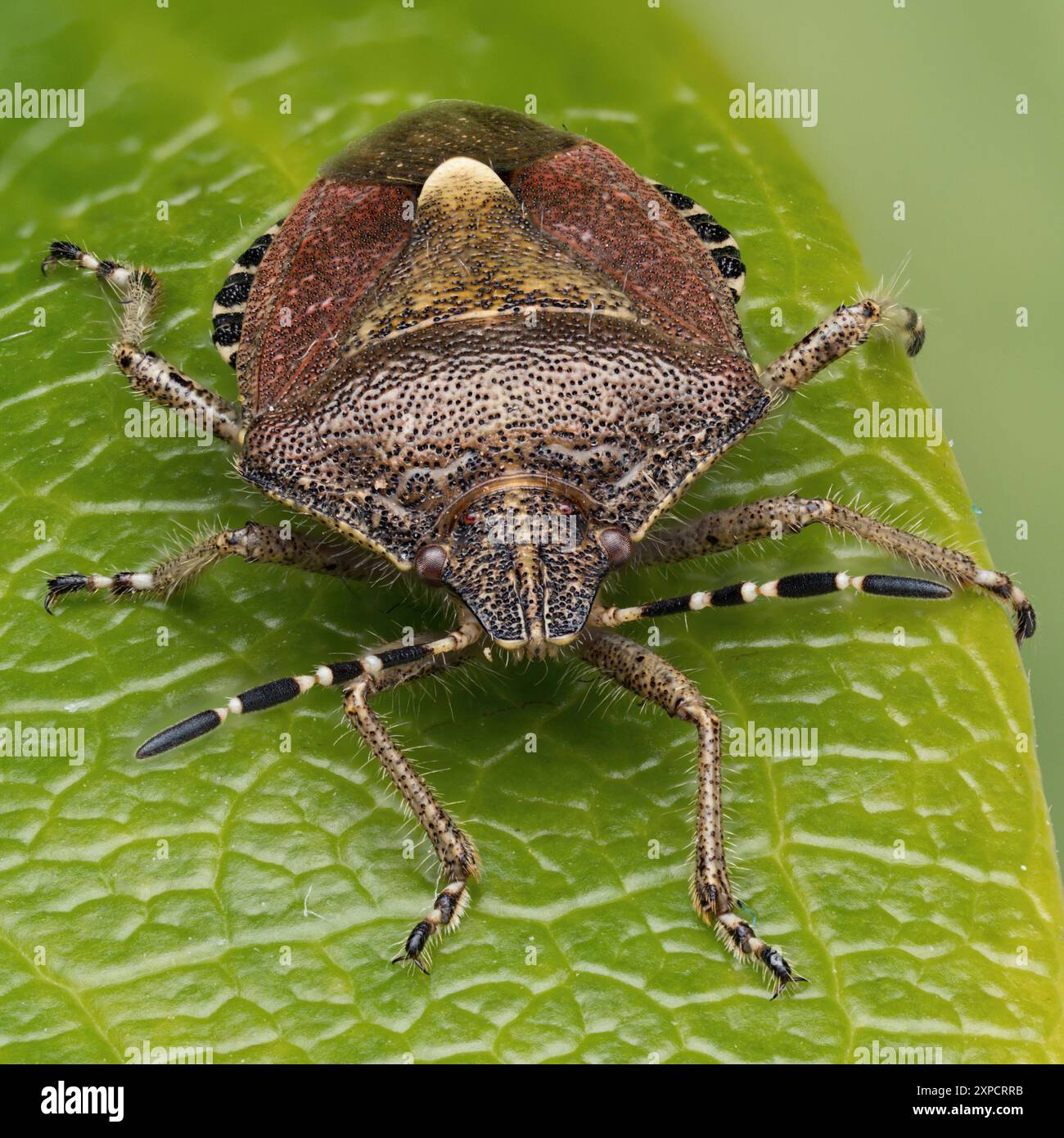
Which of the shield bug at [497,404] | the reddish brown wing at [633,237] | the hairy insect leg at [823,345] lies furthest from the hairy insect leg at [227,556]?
the hairy insect leg at [823,345]

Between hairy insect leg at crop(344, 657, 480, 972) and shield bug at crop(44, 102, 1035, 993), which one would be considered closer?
hairy insect leg at crop(344, 657, 480, 972)

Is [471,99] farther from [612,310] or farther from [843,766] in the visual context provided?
[843,766]

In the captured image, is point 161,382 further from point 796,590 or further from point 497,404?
point 796,590

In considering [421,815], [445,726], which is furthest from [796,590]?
[421,815]

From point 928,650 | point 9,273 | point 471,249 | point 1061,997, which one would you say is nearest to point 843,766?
point 928,650

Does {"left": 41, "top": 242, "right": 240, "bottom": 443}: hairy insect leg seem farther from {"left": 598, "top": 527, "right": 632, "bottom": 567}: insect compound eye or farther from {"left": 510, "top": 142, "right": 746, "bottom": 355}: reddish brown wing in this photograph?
{"left": 598, "top": 527, "right": 632, "bottom": 567}: insect compound eye

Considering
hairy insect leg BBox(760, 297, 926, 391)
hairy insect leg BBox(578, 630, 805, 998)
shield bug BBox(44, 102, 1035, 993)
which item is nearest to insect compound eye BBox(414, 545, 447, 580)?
shield bug BBox(44, 102, 1035, 993)

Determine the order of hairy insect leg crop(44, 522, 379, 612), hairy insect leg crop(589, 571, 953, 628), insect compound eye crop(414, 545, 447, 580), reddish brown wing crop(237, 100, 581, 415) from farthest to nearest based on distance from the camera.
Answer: reddish brown wing crop(237, 100, 581, 415) → hairy insect leg crop(44, 522, 379, 612) → insect compound eye crop(414, 545, 447, 580) → hairy insect leg crop(589, 571, 953, 628)
